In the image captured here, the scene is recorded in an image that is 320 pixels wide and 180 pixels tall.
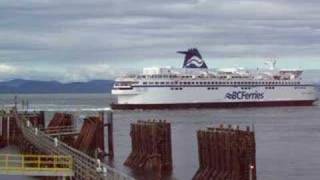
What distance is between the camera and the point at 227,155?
35.7m

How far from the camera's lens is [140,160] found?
4728 centimetres

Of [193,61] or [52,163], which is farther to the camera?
[193,61]

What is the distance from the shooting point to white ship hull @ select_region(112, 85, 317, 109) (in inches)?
5679

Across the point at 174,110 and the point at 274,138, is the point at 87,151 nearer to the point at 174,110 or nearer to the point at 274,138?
the point at 274,138

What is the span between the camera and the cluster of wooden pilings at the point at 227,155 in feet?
114

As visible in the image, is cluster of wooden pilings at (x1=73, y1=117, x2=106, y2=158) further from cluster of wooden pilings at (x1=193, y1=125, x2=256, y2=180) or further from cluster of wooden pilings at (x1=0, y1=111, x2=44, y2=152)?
cluster of wooden pilings at (x1=193, y1=125, x2=256, y2=180)

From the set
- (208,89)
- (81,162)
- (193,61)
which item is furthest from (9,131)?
(193,61)

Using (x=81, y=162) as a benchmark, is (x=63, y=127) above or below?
below

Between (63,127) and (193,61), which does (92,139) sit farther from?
(193,61)

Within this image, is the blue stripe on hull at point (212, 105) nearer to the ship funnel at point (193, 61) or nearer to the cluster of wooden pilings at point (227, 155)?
the ship funnel at point (193, 61)

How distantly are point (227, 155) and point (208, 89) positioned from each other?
113m

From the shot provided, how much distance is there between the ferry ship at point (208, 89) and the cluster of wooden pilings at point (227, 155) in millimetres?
104616

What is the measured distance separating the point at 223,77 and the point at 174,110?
13201 millimetres

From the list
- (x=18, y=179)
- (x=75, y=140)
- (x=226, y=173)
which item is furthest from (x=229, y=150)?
(x=75, y=140)
